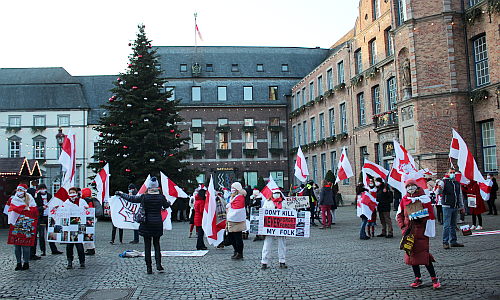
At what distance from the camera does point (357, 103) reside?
31.5 m

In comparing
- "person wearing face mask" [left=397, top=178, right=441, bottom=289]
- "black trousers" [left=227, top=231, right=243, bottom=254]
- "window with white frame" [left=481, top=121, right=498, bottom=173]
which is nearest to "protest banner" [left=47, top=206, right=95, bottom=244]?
"black trousers" [left=227, top=231, right=243, bottom=254]

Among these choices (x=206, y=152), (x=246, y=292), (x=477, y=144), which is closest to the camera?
(x=246, y=292)

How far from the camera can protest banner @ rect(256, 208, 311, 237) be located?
30.7ft

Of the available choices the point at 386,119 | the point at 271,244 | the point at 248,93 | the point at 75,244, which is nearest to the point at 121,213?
the point at 75,244

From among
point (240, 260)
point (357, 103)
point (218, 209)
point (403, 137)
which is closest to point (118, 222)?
point (218, 209)

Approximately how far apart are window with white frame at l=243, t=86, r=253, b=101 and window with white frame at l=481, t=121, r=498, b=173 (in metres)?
30.8

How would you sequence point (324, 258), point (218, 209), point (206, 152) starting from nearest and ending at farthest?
point (324, 258) → point (218, 209) → point (206, 152)

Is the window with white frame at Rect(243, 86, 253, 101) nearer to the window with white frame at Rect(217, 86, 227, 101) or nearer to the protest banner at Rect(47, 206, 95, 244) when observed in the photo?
the window with white frame at Rect(217, 86, 227, 101)

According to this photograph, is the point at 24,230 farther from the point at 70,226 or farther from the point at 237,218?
the point at 237,218

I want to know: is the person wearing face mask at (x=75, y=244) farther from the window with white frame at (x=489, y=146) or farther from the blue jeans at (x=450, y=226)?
the window with white frame at (x=489, y=146)

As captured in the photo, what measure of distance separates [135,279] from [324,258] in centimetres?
428

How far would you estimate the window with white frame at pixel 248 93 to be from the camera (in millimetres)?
48938

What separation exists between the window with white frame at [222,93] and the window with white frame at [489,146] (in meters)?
31.7

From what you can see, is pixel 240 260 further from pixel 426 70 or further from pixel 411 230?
pixel 426 70
